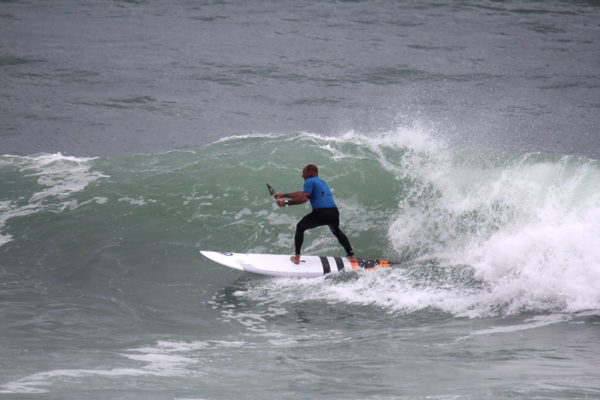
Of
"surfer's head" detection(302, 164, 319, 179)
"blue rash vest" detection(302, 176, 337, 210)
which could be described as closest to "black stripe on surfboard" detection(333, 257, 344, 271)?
"blue rash vest" detection(302, 176, 337, 210)

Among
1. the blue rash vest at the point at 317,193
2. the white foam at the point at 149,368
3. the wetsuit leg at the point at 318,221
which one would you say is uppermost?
the blue rash vest at the point at 317,193

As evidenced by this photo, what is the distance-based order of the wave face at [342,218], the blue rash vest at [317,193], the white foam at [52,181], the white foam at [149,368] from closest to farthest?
the white foam at [149,368], the wave face at [342,218], the blue rash vest at [317,193], the white foam at [52,181]

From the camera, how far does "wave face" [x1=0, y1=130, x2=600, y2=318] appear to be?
997 centimetres

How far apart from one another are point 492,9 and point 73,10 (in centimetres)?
1695

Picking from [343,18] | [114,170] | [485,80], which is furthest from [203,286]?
[343,18]

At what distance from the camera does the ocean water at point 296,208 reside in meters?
7.11

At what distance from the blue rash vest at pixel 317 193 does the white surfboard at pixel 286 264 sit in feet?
2.75

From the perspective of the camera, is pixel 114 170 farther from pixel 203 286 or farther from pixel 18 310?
pixel 18 310

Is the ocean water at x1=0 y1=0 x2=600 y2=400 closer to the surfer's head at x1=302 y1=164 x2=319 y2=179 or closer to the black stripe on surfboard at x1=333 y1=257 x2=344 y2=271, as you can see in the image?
the black stripe on surfboard at x1=333 y1=257 x2=344 y2=271

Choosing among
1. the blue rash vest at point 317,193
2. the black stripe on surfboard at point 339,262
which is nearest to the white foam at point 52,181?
the blue rash vest at point 317,193

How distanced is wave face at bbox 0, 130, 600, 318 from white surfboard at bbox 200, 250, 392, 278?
0.27 m

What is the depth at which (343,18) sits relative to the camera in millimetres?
29969

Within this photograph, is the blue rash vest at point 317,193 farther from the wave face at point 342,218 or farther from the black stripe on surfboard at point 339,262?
the wave face at point 342,218

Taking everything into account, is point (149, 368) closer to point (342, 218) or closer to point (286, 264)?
point (286, 264)
